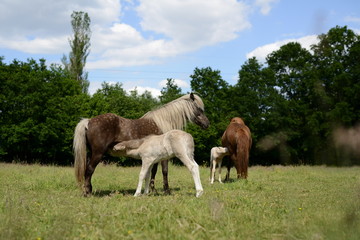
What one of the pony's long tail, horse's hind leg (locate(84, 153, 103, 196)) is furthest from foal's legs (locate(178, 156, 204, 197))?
the pony's long tail

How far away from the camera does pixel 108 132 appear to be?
8992 millimetres

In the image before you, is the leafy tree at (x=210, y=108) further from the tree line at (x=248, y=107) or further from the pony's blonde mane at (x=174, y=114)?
the pony's blonde mane at (x=174, y=114)

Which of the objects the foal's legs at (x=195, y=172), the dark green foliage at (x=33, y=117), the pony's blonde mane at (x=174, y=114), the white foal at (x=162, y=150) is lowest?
the foal's legs at (x=195, y=172)

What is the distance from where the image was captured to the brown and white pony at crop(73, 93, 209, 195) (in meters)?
8.88

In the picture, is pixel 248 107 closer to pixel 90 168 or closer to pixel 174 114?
pixel 174 114

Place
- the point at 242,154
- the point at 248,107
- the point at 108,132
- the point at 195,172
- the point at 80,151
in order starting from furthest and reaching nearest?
the point at 248,107
the point at 242,154
the point at 108,132
the point at 80,151
the point at 195,172

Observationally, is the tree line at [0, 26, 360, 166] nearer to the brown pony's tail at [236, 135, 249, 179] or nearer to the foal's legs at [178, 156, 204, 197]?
the brown pony's tail at [236, 135, 249, 179]

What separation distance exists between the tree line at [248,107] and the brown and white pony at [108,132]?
74.2 feet

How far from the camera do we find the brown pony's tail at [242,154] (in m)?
13.0

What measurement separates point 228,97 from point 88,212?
141 feet

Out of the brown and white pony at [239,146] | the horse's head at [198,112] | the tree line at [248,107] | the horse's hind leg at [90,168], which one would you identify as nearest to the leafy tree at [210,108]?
the tree line at [248,107]

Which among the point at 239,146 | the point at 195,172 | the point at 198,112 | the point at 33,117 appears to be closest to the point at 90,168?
the point at 195,172

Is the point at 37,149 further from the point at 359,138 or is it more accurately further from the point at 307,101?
the point at 359,138

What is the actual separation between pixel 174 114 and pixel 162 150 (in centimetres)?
194
